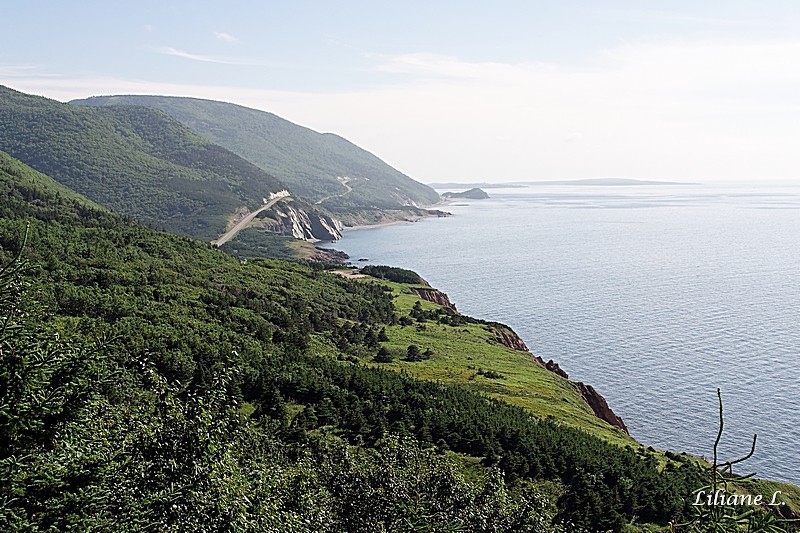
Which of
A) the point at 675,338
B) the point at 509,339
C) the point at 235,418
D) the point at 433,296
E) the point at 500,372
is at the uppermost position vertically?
the point at 235,418

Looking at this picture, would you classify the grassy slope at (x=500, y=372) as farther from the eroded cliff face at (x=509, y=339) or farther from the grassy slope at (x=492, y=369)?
the eroded cliff face at (x=509, y=339)

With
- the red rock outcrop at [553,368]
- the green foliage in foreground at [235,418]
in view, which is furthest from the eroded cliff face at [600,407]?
the green foliage in foreground at [235,418]

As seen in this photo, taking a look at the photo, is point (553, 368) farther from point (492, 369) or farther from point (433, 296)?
point (433, 296)

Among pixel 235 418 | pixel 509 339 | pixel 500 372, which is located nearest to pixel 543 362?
pixel 509 339

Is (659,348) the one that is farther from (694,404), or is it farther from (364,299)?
(364,299)

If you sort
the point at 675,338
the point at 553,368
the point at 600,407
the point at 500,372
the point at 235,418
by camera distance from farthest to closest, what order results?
1. the point at 675,338
2. the point at 553,368
3. the point at 500,372
4. the point at 600,407
5. the point at 235,418

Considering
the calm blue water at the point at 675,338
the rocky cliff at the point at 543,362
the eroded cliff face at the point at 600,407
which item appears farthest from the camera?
the rocky cliff at the point at 543,362

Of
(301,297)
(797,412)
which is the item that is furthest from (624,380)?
(301,297)
